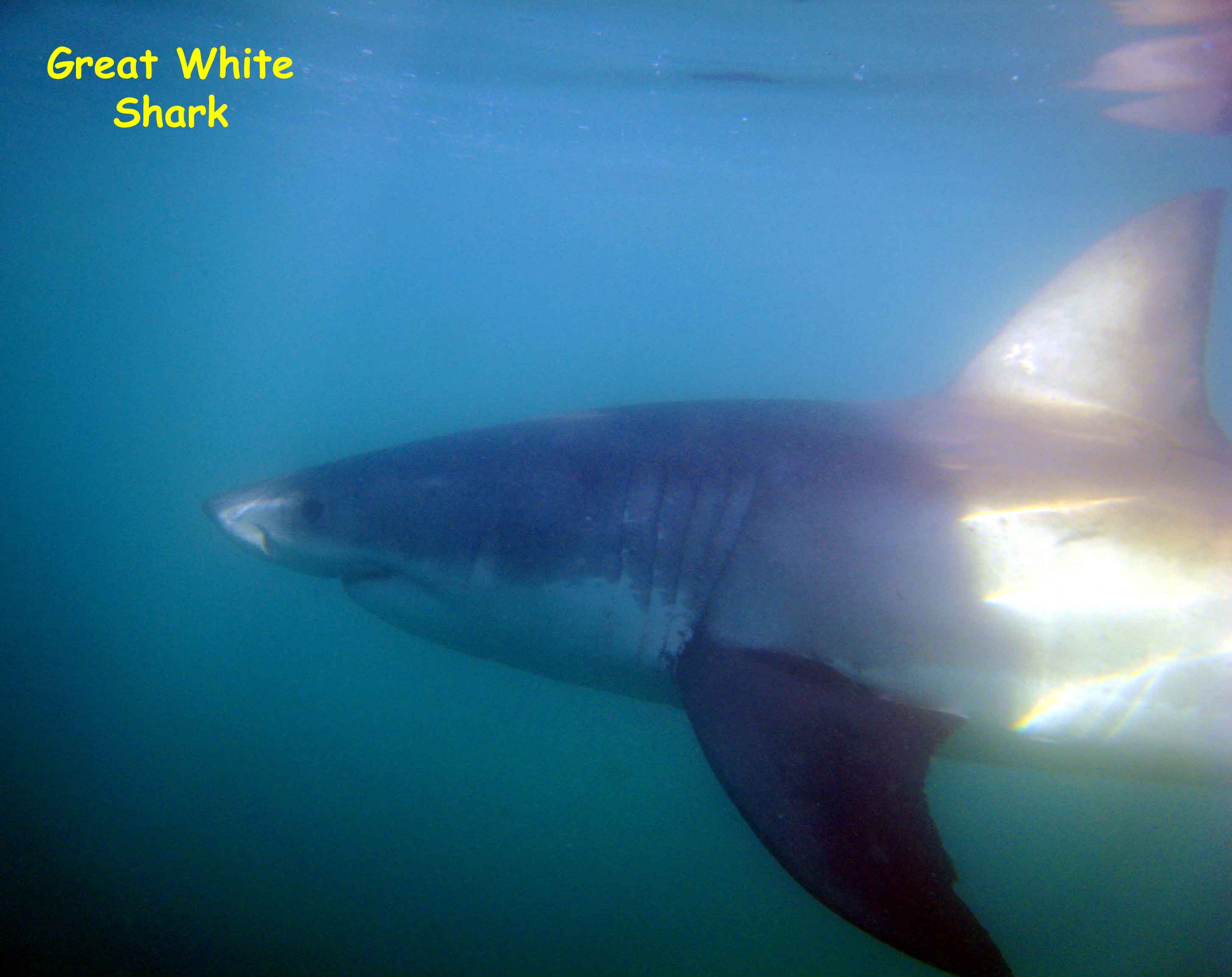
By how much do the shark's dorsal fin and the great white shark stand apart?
13 mm

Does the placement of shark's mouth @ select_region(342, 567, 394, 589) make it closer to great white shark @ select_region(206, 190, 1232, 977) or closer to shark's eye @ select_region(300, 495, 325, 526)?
great white shark @ select_region(206, 190, 1232, 977)

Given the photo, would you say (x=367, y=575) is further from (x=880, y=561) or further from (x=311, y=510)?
(x=880, y=561)

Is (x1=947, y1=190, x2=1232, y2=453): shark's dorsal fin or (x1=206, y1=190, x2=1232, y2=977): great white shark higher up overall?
(x1=947, y1=190, x2=1232, y2=453): shark's dorsal fin

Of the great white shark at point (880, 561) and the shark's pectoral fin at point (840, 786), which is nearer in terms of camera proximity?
the shark's pectoral fin at point (840, 786)

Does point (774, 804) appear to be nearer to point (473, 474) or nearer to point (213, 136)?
point (473, 474)

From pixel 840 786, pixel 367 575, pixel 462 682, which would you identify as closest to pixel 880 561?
pixel 840 786

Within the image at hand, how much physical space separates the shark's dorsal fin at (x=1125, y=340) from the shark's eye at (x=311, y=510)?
3181 mm

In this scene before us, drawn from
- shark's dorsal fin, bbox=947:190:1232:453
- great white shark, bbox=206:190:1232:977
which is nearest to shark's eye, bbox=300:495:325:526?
great white shark, bbox=206:190:1232:977

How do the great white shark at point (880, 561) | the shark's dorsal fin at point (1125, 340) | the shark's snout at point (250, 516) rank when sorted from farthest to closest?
the shark's dorsal fin at point (1125, 340), the shark's snout at point (250, 516), the great white shark at point (880, 561)

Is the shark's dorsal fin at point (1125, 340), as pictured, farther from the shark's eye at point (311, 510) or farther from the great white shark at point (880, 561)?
the shark's eye at point (311, 510)

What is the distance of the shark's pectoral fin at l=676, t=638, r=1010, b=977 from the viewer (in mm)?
2119

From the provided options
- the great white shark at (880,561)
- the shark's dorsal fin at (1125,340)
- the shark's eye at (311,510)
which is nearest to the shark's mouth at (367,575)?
the great white shark at (880,561)

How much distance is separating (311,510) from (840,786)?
8.33 feet

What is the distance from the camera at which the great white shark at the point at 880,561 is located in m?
2.52
